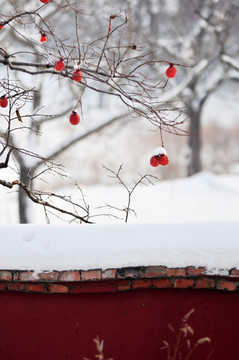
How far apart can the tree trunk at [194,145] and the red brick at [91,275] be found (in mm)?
12163

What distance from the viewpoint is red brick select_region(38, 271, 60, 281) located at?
275 cm

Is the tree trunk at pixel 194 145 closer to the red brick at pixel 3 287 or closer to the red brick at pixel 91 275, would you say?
the red brick at pixel 91 275

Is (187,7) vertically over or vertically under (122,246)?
over

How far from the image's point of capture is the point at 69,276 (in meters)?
2.76

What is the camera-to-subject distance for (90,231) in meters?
2.92

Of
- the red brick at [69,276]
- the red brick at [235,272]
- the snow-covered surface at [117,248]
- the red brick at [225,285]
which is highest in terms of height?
the snow-covered surface at [117,248]

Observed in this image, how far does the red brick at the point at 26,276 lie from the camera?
9.06 feet

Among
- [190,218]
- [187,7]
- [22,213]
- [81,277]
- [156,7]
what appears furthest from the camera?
[156,7]

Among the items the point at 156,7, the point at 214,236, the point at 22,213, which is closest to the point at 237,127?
the point at 156,7

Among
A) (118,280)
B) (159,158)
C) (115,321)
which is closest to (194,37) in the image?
(159,158)

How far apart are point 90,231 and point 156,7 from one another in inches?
469

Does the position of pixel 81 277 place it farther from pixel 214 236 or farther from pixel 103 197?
pixel 103 197

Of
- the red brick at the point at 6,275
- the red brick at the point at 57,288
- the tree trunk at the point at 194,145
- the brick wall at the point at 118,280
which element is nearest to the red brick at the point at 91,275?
the brick wall at the point at 118,280

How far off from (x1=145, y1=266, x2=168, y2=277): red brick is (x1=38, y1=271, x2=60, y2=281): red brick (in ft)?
1.92
